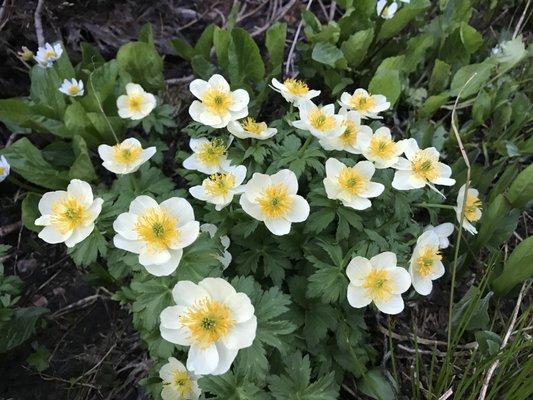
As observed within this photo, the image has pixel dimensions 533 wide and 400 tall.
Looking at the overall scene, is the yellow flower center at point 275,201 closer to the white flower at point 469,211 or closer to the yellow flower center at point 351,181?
the yellow flower center at point 351,181

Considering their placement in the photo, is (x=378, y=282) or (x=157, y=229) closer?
(x=157, y=229)

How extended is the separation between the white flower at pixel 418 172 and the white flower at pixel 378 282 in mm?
256

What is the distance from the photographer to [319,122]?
61.7 inches

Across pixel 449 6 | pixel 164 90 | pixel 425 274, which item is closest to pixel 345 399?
pixel 425 274

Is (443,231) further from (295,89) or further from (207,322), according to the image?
(207,322)

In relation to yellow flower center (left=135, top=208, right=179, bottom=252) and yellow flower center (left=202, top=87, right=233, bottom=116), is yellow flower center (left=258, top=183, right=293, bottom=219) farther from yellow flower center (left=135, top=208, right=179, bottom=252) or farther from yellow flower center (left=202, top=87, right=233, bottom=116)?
yellow flower center (left=202, top=87, right=233, bottom=116)

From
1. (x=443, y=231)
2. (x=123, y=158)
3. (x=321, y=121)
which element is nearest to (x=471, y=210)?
(x=443, y=231)

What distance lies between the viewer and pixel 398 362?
179 cm

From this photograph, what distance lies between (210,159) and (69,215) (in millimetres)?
464

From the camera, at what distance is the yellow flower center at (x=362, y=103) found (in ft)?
5.80

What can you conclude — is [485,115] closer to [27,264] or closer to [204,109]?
[204,109]

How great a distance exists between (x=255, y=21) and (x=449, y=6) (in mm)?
949

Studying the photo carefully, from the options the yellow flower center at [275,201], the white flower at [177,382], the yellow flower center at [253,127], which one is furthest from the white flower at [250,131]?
the white flower at [177,382]

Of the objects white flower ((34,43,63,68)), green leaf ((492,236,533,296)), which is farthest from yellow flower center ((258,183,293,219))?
white flower ((34,43,63,68))
